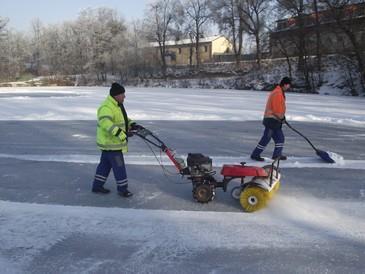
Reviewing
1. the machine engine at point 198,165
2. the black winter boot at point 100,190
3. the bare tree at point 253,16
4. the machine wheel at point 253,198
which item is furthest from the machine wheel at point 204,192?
the bare tree at point 253,16

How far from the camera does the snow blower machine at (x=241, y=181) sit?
211 inches

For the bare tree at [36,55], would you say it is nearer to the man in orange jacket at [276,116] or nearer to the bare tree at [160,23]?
the bare tree at [160,23]

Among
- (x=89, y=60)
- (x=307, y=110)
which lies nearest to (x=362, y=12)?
(x=307, y=110)

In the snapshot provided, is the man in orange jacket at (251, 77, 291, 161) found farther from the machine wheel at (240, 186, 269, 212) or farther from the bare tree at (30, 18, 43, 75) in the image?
the bare tree at (30, 18, 43, 75)

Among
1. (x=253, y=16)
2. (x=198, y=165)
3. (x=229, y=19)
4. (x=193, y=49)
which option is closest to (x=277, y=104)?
(x=198, y=165)

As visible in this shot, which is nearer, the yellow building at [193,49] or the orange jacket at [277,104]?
the orange jacket at [277,104]

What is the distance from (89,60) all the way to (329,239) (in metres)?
66.4

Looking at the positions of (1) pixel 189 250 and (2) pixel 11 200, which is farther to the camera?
(2) pixel 11 200

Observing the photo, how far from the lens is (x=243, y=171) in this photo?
552 centimetres

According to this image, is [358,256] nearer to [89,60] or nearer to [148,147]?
[148,147]

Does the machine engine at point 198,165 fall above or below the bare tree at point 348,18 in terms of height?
below

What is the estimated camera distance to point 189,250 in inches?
170

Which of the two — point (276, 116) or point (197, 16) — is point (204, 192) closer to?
point (276, 116)

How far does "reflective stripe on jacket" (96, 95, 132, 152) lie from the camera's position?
5.74 metres
